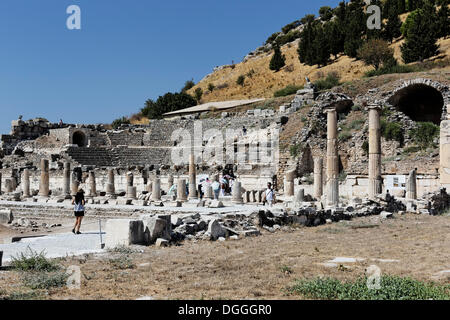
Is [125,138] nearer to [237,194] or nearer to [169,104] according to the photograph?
[169,104]

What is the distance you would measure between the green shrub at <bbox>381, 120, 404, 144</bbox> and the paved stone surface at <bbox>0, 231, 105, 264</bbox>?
2354cm

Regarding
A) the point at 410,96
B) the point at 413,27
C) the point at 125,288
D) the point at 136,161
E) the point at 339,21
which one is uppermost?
the point at 339,21

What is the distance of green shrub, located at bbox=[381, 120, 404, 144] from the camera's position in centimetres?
3219

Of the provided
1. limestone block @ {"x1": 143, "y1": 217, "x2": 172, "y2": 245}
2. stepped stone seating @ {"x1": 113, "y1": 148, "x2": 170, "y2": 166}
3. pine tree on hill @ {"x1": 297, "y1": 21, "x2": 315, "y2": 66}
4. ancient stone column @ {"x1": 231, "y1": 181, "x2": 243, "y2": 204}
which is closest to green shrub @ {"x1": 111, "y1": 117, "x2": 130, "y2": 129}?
stepped stone seating @ {"x1": 113, "y1": 148, "x2": 170, "y2": 166}

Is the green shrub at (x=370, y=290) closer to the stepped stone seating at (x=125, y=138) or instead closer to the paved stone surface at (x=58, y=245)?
the paved stone surface at (x=58, y=245)

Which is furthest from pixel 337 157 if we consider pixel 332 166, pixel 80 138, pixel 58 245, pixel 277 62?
pixel 277 62

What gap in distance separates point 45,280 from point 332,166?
1373cm

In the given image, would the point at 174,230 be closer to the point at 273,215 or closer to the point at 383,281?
the point at 273,215

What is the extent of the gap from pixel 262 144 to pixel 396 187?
41.2 ft

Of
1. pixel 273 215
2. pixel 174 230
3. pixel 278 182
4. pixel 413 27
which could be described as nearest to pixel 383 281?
pixel 174 230

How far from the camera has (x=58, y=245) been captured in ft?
38.4

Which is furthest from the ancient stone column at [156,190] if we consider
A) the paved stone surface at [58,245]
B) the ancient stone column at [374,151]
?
the paved stone surface at [58,245]

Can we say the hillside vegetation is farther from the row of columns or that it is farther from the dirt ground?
the dirt ground

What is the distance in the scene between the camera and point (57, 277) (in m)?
7.34
